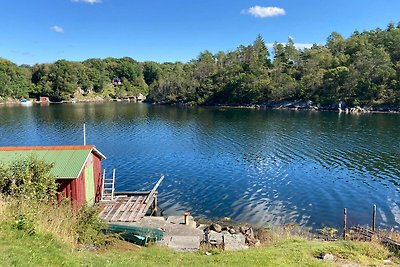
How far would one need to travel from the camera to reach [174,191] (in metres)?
35.0

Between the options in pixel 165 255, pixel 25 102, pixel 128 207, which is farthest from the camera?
pixel 25 102

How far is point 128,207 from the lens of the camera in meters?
26.2

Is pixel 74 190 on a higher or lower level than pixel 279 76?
lower

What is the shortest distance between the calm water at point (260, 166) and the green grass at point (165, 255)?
29.8ft

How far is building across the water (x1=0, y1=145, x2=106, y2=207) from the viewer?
2195cm

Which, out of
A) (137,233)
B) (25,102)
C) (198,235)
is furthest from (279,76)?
(137,233)

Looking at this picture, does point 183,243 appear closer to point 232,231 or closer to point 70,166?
point 232,231

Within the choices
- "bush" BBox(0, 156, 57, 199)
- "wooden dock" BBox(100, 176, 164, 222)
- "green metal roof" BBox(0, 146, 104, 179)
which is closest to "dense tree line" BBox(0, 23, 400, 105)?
"wooden dock" BBox(100, 176, 164, 222)

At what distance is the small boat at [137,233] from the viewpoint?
20.6 m

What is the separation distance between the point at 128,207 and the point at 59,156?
20.2ft

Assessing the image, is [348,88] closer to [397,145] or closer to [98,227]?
[397,145]

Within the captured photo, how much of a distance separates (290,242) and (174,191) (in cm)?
1692

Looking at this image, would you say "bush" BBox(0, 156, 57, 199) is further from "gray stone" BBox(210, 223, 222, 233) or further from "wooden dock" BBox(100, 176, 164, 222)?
"gray stone" BBox(210, 223, 222, 233)

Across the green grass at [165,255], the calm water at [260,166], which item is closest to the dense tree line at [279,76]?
the calm water at [260,166]
